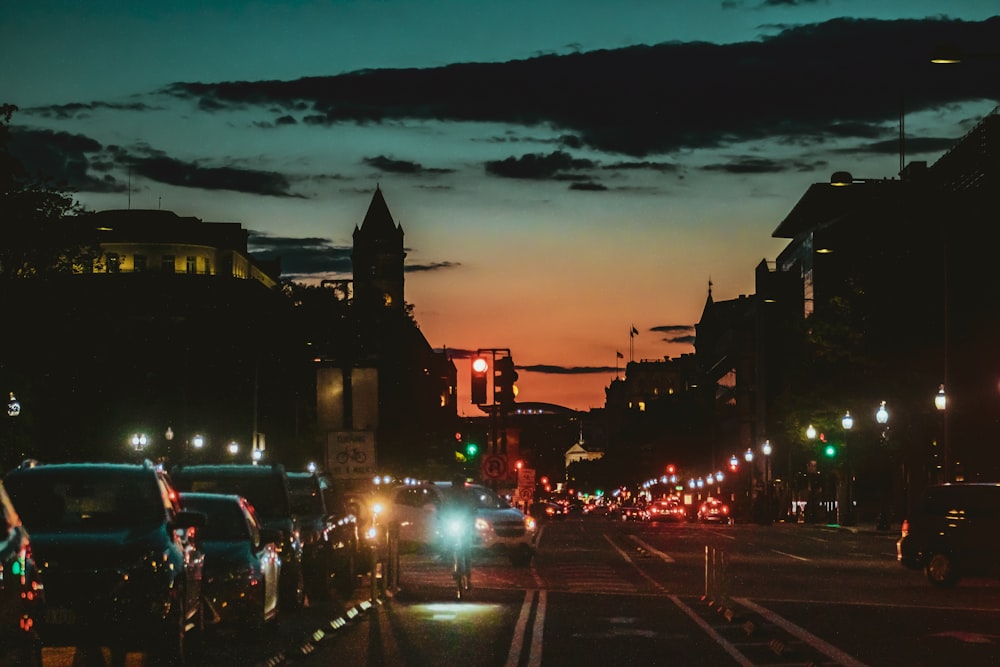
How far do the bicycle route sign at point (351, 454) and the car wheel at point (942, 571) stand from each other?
10.9m

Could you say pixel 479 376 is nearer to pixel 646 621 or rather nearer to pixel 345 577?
pixel 345 577

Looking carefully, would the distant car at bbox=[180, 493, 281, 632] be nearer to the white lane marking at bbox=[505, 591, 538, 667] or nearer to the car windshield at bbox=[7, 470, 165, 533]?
the car windshield at bbox=[7, 470, 165, 533]

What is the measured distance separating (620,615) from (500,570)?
14.7 metres

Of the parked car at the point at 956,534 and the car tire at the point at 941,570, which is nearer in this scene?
the parked car at the point at 956,534

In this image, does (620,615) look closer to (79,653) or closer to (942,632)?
(942,632)

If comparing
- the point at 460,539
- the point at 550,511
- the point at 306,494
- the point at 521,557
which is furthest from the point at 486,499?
the point at 550,511

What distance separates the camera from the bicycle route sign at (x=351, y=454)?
3509cm

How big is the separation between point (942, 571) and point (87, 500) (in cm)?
1891

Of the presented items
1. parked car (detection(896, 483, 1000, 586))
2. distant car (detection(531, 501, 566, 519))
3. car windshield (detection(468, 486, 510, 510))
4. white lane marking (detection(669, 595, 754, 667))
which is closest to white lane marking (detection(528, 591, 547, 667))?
white lane marking (detection(669, 595, 754, 667))

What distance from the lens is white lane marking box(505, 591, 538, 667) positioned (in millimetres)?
16938

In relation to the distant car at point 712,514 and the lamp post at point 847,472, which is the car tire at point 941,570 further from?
the distant car at point 712,514

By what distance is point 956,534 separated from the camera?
31156 millimetres

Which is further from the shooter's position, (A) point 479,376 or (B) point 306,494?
(A) point 479,376

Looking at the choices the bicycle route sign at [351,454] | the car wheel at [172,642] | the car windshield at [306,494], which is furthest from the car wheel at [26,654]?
the bicycle route sign at [351,454]
